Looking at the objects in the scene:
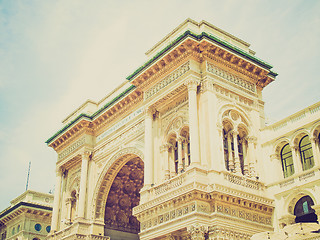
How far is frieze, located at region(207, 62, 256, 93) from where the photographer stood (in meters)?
23.9

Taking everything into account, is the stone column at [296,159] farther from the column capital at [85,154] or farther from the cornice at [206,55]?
the column capital at [85,154]

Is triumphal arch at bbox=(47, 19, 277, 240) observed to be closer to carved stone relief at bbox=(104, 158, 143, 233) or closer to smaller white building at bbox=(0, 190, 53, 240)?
carved stone relief at bbox=(104, 158, 143, 233)

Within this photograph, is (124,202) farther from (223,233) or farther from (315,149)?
(315,149)

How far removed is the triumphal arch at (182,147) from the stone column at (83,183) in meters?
0.07

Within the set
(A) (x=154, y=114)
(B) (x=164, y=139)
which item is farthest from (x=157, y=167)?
(A) (x=154, y=114)

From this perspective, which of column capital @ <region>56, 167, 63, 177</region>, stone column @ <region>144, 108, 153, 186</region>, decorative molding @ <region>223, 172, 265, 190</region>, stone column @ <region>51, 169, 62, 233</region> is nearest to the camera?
decorative molding @ <region>223, 172, 265, 190</region>

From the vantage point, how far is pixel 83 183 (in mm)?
30203

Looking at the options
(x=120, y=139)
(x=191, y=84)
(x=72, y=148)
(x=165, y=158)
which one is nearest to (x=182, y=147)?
(x=165, y=158)

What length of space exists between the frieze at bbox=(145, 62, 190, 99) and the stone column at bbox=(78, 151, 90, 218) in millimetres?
7745

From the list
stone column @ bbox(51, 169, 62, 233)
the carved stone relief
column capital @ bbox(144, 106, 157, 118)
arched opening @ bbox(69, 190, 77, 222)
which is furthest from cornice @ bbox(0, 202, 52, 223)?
column capital @ bbox(144, 106, 157, 118)

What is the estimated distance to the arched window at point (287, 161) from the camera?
22.7m

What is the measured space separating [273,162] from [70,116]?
61.1ft

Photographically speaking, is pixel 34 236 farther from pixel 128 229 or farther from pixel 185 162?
pixel 185 162

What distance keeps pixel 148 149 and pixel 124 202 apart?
8.94 meters
